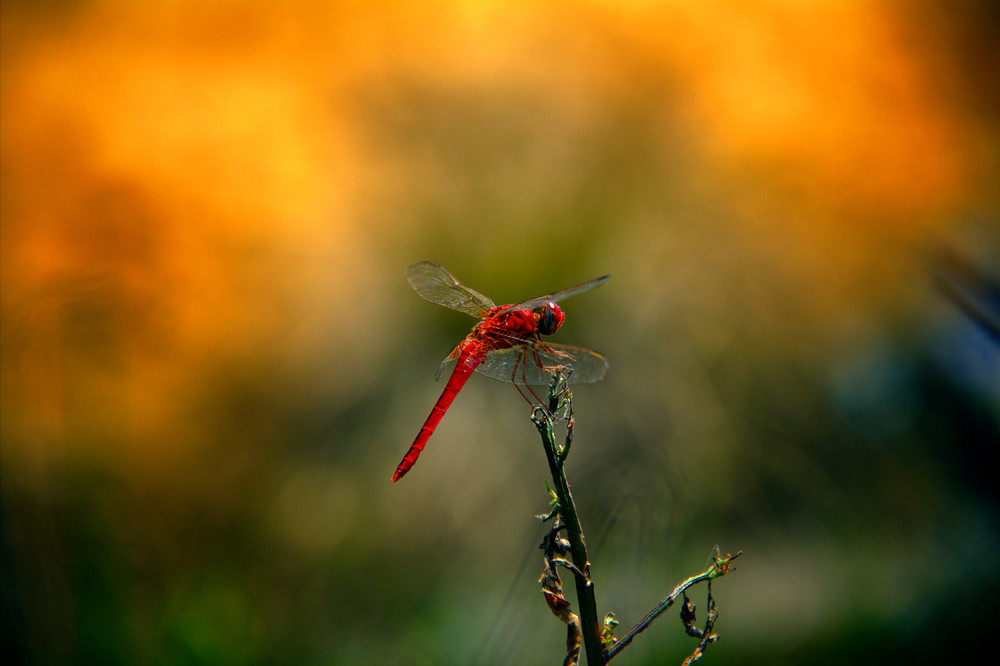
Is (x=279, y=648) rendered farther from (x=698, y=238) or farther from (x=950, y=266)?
(x=950, y=266)

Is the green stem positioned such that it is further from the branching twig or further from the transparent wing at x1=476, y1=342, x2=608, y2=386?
the transparent wing at x1=476, y1=342, x2=608, y2=386

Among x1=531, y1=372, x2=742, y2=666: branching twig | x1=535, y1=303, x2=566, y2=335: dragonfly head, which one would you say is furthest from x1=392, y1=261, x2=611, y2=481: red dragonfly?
x1=531, y1=372, x2=742, y2=666: branching twig

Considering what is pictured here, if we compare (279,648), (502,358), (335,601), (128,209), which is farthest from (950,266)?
(128,209)

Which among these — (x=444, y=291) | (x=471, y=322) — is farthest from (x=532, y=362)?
(x=471, y=322)

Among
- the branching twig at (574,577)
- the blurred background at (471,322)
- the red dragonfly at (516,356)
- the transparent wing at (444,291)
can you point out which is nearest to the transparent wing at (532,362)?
the red dragonfly at (516,356)

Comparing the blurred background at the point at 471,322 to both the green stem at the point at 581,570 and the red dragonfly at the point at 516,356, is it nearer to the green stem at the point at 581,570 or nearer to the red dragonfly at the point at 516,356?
the red dragonfly at the point at 516,356

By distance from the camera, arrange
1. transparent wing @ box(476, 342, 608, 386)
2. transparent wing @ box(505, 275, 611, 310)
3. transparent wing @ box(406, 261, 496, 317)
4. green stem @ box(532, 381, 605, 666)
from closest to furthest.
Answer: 1. green stem @ box(532, 381, 605, 666)
2. transparent wing @ box(505, 275, 611, 310)
3. transparent wing @ box(476, 342, 608, 386)
4. transparent wing @ box(406, 261, 496, 317)
